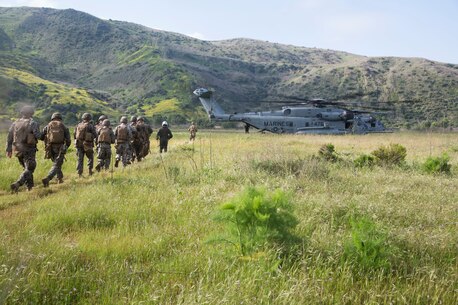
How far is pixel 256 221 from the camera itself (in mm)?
3588

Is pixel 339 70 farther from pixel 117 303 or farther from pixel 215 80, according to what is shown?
pixel 117 303

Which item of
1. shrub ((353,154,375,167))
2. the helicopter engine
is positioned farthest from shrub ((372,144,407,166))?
the helicopter engine

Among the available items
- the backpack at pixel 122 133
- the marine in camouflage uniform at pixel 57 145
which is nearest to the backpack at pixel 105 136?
the backpack at pixel 122 133

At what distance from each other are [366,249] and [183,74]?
98.0 m

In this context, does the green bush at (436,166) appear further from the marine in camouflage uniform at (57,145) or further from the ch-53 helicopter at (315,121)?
the ch-53 helicopter at (315,121)

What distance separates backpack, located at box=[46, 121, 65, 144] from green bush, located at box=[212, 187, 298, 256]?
22.7 feet

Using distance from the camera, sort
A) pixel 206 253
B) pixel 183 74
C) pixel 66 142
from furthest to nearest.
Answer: pixel 183 74
pixel 66 142
pixel 206 253

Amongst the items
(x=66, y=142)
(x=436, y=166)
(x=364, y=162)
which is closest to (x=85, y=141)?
(x=66, y=142)

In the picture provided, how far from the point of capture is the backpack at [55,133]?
905 cm

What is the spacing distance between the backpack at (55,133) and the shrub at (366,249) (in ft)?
25.8

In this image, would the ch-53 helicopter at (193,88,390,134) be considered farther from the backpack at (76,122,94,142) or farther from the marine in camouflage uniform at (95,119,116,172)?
the backpack at (76,122,94,142)

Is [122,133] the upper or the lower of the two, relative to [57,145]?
upper

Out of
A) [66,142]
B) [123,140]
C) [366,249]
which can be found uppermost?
[66,142]

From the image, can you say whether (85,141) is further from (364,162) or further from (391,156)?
(391,156)
